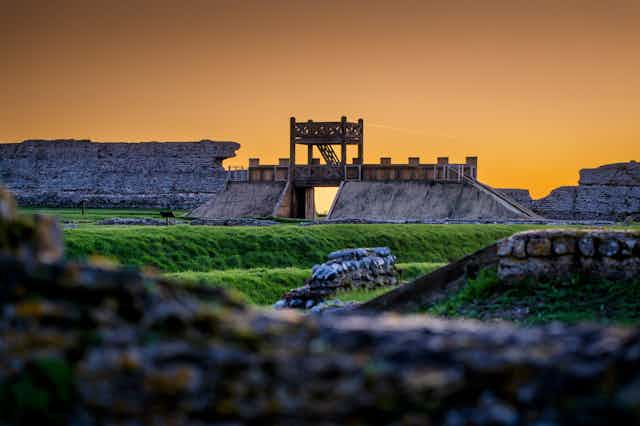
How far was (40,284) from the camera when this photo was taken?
475 centimetres

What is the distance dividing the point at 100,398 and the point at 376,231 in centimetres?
3075

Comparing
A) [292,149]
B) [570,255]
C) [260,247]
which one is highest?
[292,149]

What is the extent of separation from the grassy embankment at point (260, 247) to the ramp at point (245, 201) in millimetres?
14425

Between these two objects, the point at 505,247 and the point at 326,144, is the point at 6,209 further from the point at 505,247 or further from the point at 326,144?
the point at 326,144

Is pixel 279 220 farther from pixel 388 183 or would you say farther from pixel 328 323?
pixel 328 323

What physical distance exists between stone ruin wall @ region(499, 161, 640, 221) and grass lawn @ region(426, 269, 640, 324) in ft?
145

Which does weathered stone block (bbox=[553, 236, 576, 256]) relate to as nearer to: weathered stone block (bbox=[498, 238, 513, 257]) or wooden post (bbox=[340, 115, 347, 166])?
weathered stone block (bbox=[498, 238, 513, 257])

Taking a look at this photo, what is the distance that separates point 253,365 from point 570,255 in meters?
9.38

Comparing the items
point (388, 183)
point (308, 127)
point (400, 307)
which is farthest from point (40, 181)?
point (400, 307)

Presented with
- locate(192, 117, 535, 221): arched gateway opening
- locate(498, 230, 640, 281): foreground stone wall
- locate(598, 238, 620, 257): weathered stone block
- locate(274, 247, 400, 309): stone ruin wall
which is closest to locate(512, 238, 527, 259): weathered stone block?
locate(498, 230, 640, 281): foreground stone wall

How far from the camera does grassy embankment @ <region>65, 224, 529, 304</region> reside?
24031 mm

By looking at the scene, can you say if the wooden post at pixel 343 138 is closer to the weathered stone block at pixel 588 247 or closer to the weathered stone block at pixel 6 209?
the weathered stone block at pixel 588 247

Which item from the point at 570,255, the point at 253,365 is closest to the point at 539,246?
the point at 570,255

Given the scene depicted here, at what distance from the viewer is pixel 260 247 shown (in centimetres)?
3028
